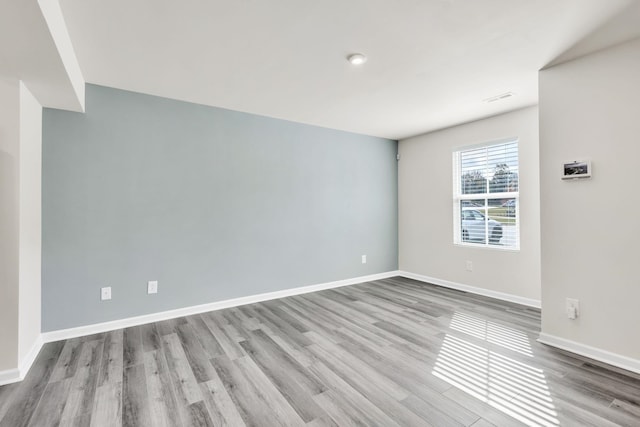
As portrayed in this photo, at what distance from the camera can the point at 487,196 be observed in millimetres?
4004

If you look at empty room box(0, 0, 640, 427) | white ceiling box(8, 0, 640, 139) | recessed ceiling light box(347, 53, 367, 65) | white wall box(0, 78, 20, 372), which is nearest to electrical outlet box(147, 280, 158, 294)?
empty room box(0, 0, 640, 427)

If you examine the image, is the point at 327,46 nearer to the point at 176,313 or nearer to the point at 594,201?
the point at 594,201

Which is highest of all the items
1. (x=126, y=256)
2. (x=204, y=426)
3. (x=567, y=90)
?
(x=567, y=90)

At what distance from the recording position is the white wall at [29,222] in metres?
2.13

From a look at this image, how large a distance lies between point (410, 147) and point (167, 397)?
4.67 metres

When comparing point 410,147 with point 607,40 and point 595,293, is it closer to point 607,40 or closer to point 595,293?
point 607,40

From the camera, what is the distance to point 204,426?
1.60 metres

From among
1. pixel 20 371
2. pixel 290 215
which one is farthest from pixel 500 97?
pixel 20 371

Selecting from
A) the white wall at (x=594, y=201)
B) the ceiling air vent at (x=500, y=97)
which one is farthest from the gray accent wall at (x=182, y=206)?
the white wall at (x=594, y=201)

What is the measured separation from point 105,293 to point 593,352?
4339 millimetres

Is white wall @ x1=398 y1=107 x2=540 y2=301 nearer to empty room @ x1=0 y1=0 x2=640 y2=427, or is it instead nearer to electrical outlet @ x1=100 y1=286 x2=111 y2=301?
empty room @ x1=0 y1=0 x2=640 y2=427

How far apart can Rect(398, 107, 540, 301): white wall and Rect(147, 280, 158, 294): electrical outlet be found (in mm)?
3843

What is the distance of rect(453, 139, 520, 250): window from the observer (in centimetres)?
375

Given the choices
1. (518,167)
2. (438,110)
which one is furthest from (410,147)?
(518,167)
